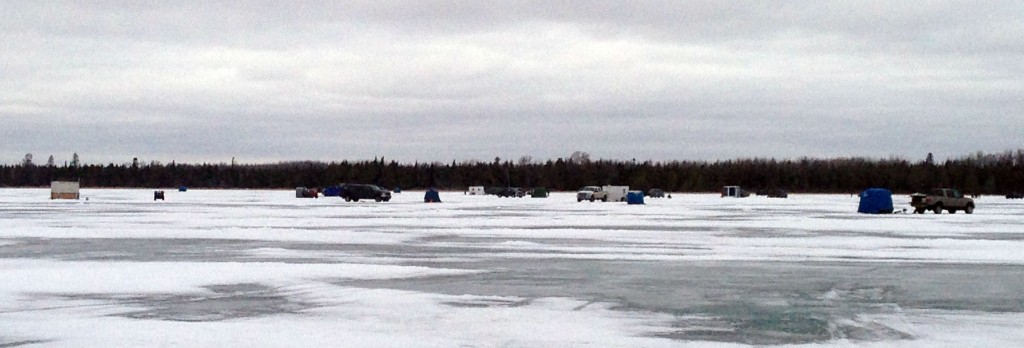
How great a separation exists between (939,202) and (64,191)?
206 feet

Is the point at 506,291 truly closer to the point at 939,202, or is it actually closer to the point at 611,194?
the point at 939,202

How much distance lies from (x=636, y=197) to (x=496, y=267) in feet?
197

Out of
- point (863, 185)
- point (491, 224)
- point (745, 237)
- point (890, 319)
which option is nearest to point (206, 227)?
point (491, 224)

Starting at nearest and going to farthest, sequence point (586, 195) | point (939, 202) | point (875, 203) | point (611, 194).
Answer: point (939, 202)
point (875, 203)
point (586, 195)
point (611, 194)

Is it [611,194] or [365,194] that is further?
[611,194]

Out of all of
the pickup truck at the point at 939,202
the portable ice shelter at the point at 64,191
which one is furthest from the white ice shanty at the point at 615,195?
the portable ice shelter at the point at 64,191

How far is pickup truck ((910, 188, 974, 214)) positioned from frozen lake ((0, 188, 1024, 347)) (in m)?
26.0

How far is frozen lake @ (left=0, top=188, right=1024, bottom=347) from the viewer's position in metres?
11.7

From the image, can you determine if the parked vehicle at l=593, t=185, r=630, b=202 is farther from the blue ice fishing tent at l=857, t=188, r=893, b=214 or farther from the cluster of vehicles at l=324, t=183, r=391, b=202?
the blue ice fishing tent at l=857, t=188, r=893, b=214

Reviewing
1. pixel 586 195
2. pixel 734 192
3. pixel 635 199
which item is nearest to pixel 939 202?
pixel 635 199

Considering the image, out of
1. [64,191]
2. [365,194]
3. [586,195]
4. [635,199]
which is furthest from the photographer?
[586,195]

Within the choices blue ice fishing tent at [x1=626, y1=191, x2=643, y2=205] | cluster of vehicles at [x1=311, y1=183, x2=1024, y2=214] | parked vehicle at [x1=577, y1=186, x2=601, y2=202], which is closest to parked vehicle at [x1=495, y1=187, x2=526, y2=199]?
cluster of vehicles at [x1=311, y1=183, x2=1024, y2=214]

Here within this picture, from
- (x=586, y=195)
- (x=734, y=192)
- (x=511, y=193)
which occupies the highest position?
(x=734, y=192)

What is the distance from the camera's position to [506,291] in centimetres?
1630
